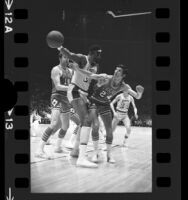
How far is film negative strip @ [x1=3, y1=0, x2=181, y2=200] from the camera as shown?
3227 mm

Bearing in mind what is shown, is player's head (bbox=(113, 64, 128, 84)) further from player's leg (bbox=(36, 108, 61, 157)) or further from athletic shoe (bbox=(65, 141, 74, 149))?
athletic shoe (bbox=(65, 141, 74, 149))

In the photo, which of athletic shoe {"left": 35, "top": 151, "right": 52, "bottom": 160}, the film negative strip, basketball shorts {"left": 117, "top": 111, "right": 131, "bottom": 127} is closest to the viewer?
the film negative strip

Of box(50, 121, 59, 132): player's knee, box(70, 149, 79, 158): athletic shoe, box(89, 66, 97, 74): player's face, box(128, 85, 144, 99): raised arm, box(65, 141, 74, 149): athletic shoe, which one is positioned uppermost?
box(89, 66, 97, 74): player's face

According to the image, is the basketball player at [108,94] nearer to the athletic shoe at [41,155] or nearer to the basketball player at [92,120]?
the basketball player at [92,120]

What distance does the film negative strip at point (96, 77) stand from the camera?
323 centimetres

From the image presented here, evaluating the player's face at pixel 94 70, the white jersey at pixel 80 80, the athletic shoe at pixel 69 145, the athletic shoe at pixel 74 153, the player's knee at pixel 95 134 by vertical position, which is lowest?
the athletic shoe at pixel 74 153

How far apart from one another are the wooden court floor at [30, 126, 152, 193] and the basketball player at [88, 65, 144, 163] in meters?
0.08

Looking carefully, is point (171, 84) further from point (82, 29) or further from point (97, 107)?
point (82, 29)

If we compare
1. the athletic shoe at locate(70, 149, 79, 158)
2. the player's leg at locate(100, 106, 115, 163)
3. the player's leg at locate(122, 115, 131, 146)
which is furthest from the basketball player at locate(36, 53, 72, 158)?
the player's leg at locate(122, 115, 131, 146)

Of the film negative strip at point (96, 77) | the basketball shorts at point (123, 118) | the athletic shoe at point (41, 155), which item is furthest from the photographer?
the basketball shorts at point (123, 118)

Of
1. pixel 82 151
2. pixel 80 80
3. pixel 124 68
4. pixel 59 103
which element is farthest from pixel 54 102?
pixel 124 68

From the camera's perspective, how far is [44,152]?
339 cm

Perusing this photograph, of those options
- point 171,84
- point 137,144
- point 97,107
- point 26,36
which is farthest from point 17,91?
point 171,84

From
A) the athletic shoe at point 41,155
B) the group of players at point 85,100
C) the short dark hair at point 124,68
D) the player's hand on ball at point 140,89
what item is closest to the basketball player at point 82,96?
the group of players at point 85,100
